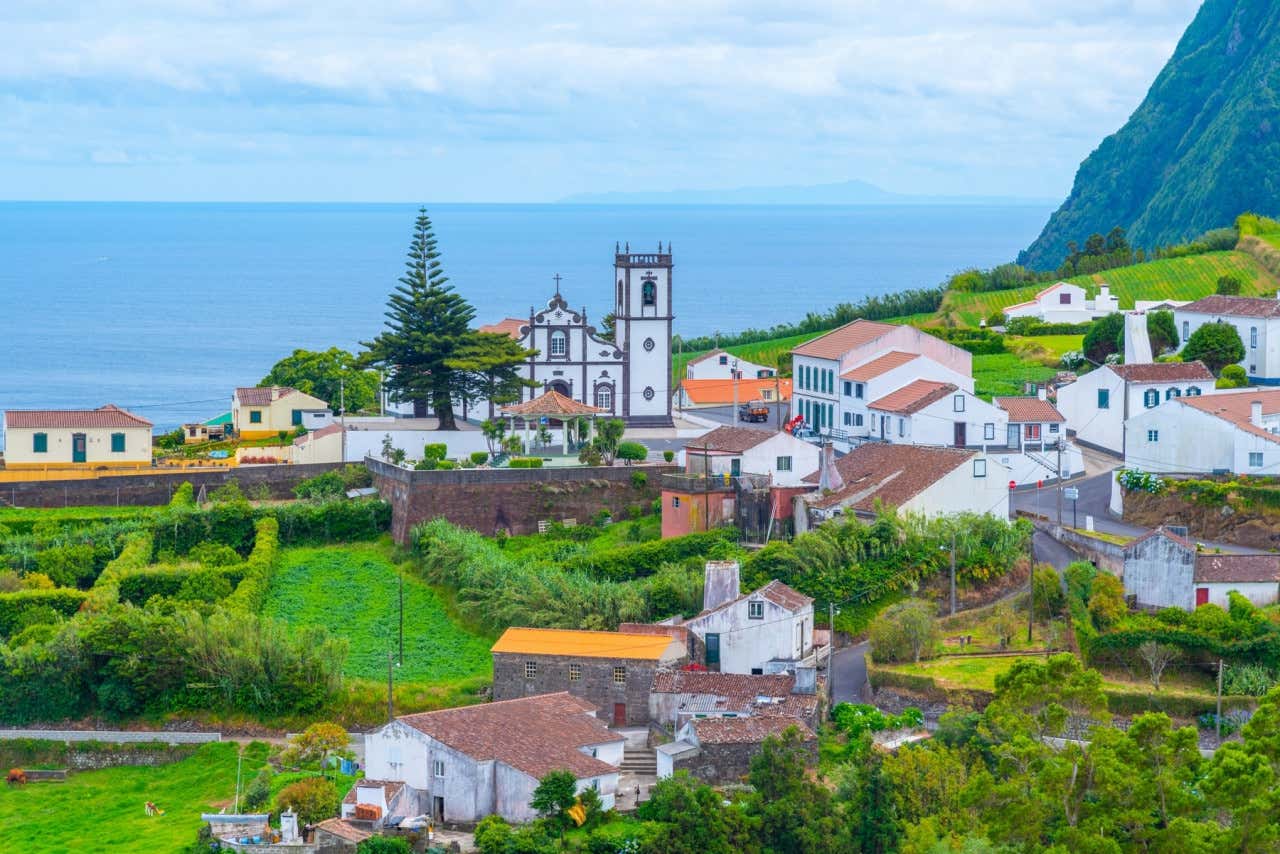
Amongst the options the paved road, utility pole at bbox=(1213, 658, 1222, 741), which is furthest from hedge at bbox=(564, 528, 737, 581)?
utility pole at bbox=(1213, 658, 1222, 741)

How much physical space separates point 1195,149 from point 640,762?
111992 mm

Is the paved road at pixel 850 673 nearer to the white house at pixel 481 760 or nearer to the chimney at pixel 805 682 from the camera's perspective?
the chimney at pixel 805 682

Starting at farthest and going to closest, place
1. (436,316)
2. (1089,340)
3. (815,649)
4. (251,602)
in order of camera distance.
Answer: (1089,340), (436,316), (251,602), (815,649)

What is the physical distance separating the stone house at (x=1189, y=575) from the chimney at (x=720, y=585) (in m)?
7.54

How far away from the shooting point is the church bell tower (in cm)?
6194

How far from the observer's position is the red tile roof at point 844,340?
5641 cm

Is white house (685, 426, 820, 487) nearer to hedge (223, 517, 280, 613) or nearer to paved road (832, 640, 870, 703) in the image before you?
paved road (832, 640, 870, 703)

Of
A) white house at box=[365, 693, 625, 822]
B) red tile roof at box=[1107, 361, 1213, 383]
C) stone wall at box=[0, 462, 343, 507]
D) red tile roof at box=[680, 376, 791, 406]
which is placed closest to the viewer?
white house at box=[365, 693, 625, 822]

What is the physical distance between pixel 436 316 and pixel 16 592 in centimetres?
1618

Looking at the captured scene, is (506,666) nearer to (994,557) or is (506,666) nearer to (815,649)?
(815,649)

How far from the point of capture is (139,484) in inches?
2195

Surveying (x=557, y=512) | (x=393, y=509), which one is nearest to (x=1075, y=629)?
(x=557, y=512)

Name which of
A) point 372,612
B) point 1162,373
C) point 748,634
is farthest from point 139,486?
point 1162,373

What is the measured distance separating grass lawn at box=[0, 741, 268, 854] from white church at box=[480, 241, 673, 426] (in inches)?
925
